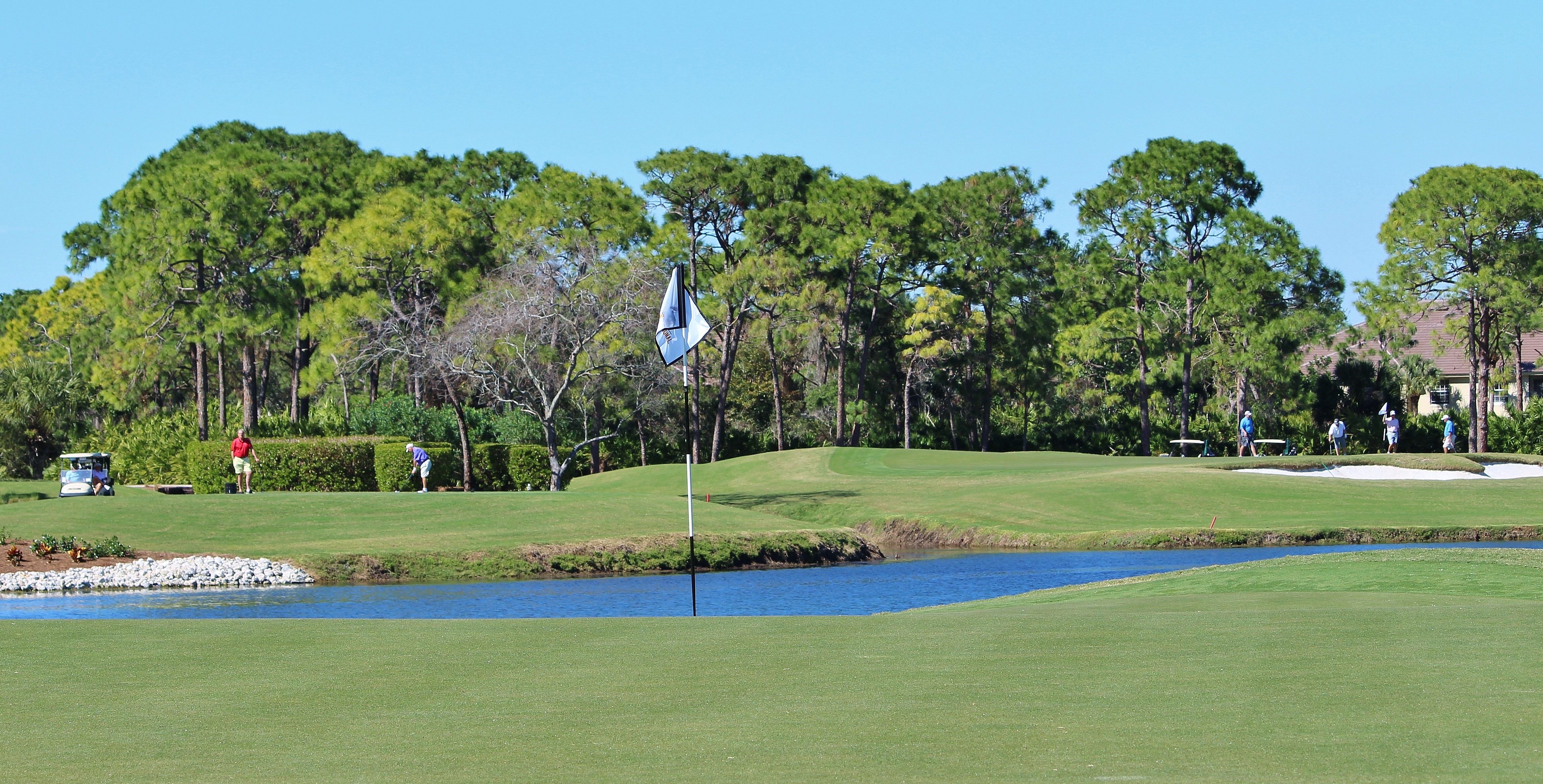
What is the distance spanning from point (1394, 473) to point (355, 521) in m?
26.8

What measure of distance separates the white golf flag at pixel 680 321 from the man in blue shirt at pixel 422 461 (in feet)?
62.3

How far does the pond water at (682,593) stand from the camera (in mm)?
20016

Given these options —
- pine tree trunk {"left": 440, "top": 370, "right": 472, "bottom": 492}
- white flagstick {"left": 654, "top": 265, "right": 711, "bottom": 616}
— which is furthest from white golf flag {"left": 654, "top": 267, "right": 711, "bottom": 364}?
pine tree trunk {"left": 440, "top": 370, "right": 472, "bottom": 492}

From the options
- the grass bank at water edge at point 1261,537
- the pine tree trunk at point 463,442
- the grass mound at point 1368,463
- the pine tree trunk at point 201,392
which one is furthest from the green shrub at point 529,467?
the grass mound at point 1368,463

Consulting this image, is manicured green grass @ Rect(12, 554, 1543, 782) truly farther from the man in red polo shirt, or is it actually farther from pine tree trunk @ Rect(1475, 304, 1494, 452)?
pine tree trunk @ Rect(1475, 304, 1494, 452)

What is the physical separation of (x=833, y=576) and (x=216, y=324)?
32.1 meters

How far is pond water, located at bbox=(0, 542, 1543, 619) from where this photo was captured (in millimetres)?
20016

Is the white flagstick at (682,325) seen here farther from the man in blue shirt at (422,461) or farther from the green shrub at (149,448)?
the green shrub at (149,448)

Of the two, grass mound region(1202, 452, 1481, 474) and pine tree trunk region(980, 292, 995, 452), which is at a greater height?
pine tree trunk region(980, 292, 995, 452)

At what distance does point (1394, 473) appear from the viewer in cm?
3847

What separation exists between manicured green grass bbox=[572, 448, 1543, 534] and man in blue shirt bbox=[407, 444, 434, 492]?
21.9 feet

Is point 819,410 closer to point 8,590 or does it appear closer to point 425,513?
point 425,513

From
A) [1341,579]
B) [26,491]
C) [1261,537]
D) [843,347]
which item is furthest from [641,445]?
[1341,579]

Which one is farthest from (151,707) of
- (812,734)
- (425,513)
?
(425,513)
